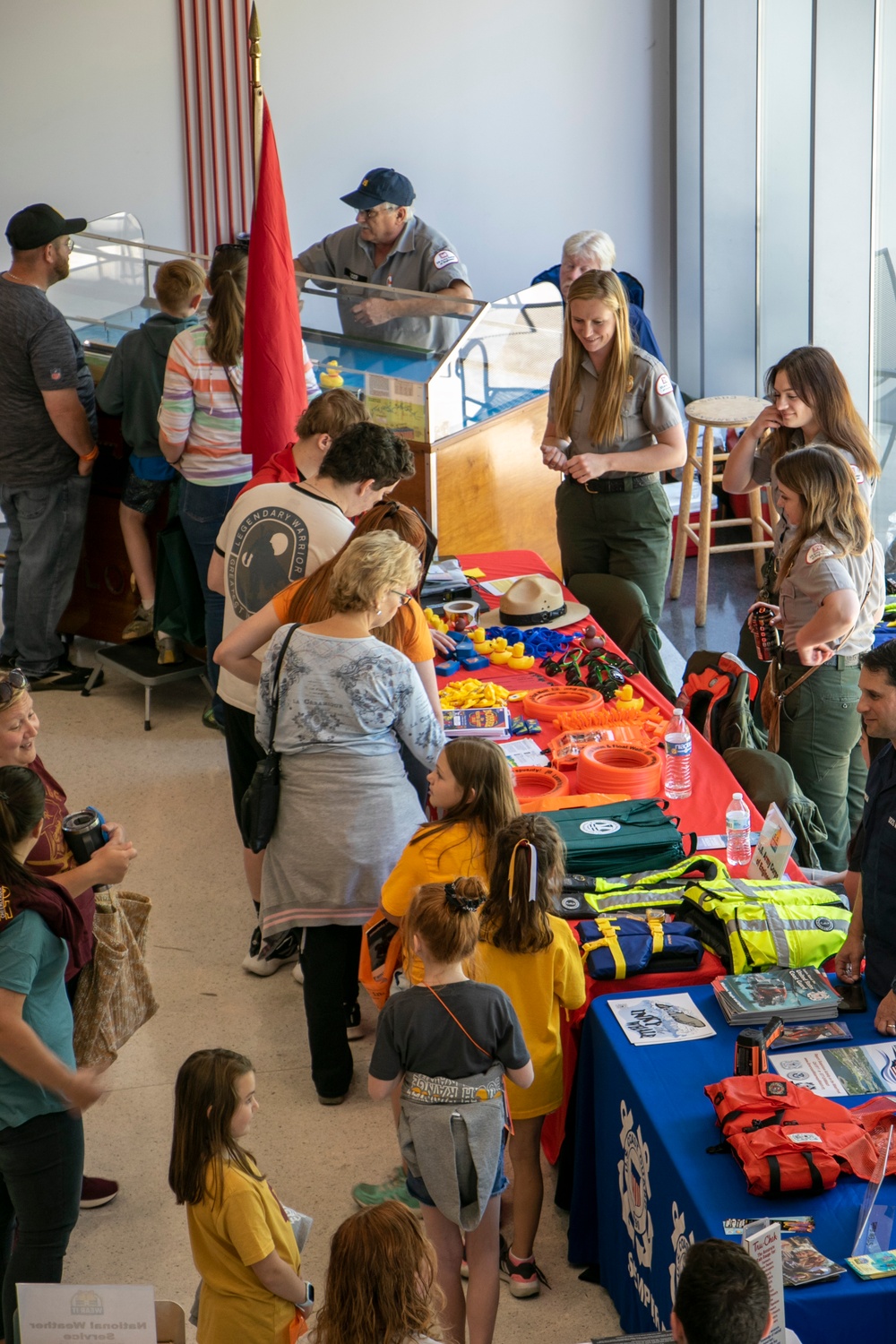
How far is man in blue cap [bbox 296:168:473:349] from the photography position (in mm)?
5996

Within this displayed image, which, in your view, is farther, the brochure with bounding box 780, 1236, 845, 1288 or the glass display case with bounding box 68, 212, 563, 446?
the glass display case with bounding box 68, 212, 563, 446

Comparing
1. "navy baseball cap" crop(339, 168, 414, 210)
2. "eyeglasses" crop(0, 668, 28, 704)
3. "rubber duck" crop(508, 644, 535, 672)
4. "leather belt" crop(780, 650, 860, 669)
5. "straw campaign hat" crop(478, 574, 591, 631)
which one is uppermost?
"navy baseball cap" crop(339, 168, 414, 210)

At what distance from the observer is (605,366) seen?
4.84 metres

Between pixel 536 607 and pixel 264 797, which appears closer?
pixel 264 797

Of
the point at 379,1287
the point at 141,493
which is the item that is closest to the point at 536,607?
the point at 141,493

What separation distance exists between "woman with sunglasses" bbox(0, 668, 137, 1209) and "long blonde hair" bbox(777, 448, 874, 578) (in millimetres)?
2139

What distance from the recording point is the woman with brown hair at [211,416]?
5094 mm

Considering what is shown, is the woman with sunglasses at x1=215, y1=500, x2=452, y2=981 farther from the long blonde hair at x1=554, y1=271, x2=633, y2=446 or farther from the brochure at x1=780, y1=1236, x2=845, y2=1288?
the brochure at x1=780, y1=1236, x2=845, y2=1288


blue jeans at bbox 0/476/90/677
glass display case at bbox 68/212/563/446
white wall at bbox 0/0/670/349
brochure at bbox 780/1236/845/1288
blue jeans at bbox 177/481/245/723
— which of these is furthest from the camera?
white wall at bbox 0/0/670/349

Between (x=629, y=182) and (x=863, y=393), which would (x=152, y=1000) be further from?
(x=629, y=182)

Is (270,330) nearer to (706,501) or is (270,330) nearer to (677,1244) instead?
(706,501)

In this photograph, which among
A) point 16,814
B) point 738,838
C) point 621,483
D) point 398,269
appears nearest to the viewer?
point 16,814

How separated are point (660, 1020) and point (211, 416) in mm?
3379

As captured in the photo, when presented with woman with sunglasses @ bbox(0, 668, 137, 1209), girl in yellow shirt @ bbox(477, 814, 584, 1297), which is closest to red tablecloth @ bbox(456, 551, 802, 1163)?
girl in yellow shirt @ bbox(477, 814, 584, 1297)
